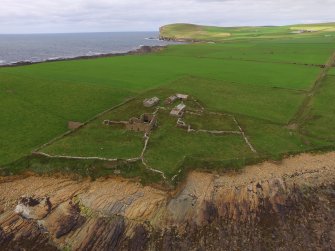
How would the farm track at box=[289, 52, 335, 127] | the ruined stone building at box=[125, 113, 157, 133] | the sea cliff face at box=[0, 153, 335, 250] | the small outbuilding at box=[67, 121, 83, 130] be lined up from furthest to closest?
the farm track at box=[289, 52, 335, 127] < the small outbuilding at box=[67, 121, 83, 130] < the ruined stone building at box=[125, 113, 157, 133] < the sea cliff face at box=[0, 153, 335, 250]

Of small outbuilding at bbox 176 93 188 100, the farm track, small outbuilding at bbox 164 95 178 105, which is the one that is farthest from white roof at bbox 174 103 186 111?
the farm track

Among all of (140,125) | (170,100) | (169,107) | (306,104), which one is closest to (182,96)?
(170,100)

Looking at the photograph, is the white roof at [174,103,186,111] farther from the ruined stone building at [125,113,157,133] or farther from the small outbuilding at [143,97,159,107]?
the ruined stone building at [125,113,157,133]

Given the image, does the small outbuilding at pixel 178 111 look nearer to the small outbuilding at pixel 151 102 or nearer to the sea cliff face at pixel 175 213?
the small outbuilding at pixel 151 102

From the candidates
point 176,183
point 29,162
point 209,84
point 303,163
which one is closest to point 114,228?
point 176,183

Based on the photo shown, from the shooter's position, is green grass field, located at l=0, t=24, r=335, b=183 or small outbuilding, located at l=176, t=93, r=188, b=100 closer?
green grass field, located at l=0, t=24, r=335, b=183

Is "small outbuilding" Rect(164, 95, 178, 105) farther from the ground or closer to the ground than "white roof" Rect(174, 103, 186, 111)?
closer to the ground

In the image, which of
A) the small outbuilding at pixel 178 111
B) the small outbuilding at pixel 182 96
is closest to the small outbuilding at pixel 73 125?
the small outbuilding at pixel 178 111

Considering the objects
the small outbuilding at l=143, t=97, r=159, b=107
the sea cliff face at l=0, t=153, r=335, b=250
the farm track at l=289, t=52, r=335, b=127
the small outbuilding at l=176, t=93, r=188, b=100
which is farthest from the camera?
the small outbuilding at l=176, t=93, r=188, b=100

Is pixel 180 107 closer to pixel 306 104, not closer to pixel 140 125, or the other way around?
pixel 140 125
